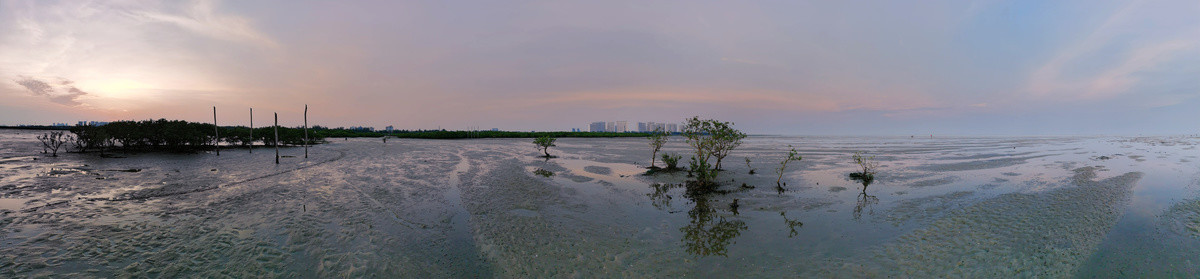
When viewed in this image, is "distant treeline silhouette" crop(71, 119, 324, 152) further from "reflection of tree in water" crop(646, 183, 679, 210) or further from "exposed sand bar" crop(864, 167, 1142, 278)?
"exposed sand bar" crop(864, 167, 1142, 278)

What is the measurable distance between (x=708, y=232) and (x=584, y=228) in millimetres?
3010

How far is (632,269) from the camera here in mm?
7121

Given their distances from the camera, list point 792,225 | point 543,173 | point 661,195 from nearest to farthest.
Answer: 1. point 792,225
2. point 661,195
3. point 543,173

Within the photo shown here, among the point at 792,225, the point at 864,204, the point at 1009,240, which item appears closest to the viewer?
the point at 1009,240

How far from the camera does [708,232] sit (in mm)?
9336

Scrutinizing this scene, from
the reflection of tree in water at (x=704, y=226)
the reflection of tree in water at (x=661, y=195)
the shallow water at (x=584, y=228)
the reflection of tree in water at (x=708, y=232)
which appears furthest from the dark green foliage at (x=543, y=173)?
the reflection of tree in water at (x=708, y=232)

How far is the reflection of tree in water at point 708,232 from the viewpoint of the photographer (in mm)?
8137

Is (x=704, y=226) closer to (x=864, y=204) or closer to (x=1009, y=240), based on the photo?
(x=1009, y=240)

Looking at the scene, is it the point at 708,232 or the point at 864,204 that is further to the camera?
the point at 864,204

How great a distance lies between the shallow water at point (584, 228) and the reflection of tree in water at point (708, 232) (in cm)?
7

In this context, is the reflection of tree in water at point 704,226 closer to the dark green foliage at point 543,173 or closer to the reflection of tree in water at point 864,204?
the reflection of tree in water at point 864,204

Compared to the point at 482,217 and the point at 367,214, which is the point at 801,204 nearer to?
the point at 482,217

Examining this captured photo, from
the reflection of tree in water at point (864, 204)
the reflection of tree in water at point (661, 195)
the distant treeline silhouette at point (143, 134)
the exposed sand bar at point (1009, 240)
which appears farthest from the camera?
the distant treeline silhouette at point (143, 134)

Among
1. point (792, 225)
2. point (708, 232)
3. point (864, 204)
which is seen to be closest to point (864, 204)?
point (864, 204)
